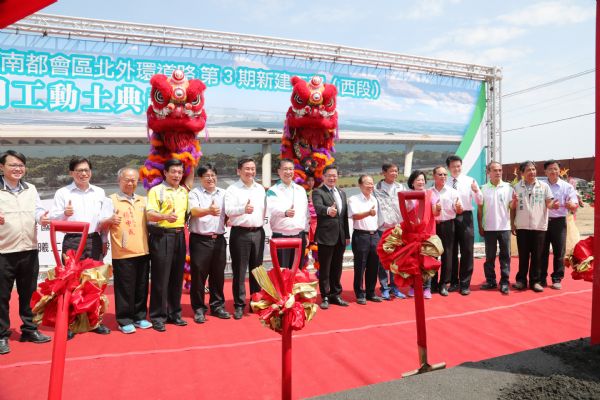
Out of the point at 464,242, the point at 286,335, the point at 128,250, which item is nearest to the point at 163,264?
the point at 128,250

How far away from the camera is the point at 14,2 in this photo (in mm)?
1348

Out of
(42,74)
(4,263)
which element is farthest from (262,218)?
(42,74)

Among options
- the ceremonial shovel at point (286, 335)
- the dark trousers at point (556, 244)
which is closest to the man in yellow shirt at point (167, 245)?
the ceremonial shovel at point (286, 335)

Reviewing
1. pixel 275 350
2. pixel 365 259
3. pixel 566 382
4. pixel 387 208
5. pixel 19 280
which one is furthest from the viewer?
pixel 387 208

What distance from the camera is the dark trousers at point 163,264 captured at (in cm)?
325

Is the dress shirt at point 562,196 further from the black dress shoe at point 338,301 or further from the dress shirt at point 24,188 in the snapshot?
the dress shirt at point 24,188

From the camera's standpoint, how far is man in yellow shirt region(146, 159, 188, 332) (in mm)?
3230

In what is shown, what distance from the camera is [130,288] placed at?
3260 mm

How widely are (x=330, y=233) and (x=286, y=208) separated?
438 millimetres

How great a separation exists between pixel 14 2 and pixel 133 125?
12.2 ft

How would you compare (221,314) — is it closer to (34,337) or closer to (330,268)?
(330,268)

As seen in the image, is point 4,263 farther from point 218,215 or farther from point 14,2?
point 14,2

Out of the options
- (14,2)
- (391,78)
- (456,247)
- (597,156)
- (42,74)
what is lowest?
(456,247)

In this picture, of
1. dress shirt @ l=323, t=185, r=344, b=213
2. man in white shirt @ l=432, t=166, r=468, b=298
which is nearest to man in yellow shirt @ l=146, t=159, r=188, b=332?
dress shirt @ l=323, t=185, r=344, b=213
